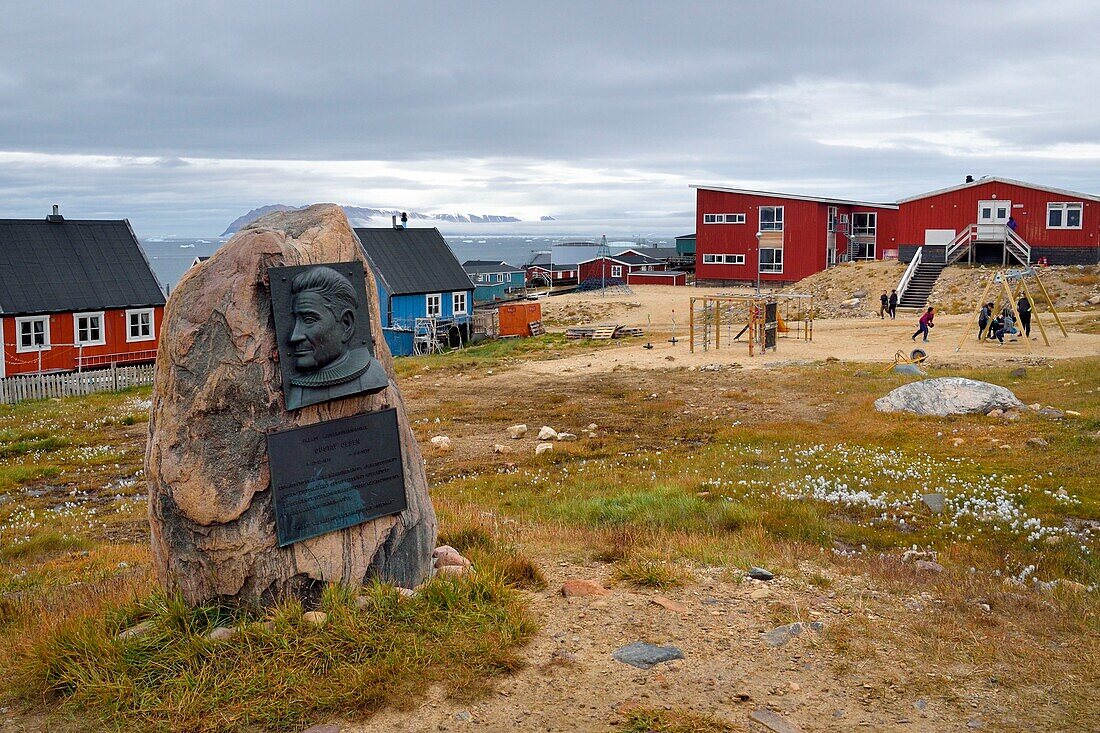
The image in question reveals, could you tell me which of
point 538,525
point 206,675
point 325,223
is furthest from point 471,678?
point 538,525

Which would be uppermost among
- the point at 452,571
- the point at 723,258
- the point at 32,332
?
the point at 723,258

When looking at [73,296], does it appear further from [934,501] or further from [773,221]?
[773,221]

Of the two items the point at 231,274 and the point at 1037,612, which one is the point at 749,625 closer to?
the point at 1037,612

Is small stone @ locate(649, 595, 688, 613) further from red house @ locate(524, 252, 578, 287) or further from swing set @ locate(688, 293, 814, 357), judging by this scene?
red house @ locate(524, 252, 578, 287)

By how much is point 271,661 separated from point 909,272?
172 ft

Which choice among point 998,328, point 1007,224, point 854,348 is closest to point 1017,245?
point 1007,224

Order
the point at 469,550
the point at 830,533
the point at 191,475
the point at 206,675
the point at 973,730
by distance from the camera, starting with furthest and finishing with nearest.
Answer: the point at 830,533, the point at 469,550, the point at 191,475, the point at 206,675, the point at 973,730

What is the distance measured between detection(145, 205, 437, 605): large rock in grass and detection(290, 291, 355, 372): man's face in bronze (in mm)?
227

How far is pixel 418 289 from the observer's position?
51.5 meters

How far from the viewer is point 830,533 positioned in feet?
39.1

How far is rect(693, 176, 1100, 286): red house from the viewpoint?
177ft

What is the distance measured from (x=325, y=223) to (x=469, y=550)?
3.88m

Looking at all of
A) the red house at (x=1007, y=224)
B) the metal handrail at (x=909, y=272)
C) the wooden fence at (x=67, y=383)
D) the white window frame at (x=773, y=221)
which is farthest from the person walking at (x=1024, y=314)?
the wooden fence at (x=67, y=383)

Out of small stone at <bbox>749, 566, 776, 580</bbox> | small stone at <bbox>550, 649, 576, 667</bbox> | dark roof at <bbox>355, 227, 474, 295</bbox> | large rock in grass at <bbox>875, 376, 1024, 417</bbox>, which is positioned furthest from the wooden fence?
small stone at <bbox>550, 649, 576, 667</bbox>
